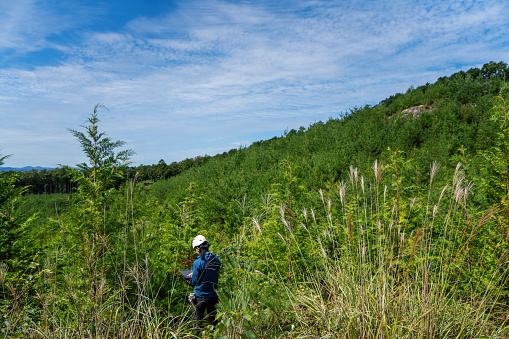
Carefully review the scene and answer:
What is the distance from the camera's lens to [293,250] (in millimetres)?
4273

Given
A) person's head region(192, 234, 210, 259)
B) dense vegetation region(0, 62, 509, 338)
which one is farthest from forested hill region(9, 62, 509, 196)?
person's head region(192, 234, 210, 259)

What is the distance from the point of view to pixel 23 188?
20.7 ft

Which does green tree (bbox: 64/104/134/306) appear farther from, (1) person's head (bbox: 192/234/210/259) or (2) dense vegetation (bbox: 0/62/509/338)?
(1) person's head (bbox: 192/234/210/259)

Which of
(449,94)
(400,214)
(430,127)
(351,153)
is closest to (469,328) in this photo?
(400,214)

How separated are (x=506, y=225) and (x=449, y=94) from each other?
818 inches

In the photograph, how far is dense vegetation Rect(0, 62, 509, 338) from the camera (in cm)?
197

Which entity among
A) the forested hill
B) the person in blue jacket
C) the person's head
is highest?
the forested hill

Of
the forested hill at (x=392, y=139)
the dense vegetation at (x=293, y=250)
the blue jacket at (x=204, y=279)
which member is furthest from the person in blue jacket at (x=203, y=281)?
the forested hill at (x=392, y=139)

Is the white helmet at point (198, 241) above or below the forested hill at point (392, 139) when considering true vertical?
below

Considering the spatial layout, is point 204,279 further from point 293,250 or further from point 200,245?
point 293,250

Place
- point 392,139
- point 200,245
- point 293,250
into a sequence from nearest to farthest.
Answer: point 200,245 → point 293,250 → point 392,139

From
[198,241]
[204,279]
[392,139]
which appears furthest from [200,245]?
[392,139]

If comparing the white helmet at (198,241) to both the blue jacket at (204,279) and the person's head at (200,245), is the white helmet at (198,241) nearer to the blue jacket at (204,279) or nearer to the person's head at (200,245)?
the person's head at (200,245)

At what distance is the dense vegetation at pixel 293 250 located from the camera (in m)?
1.97
